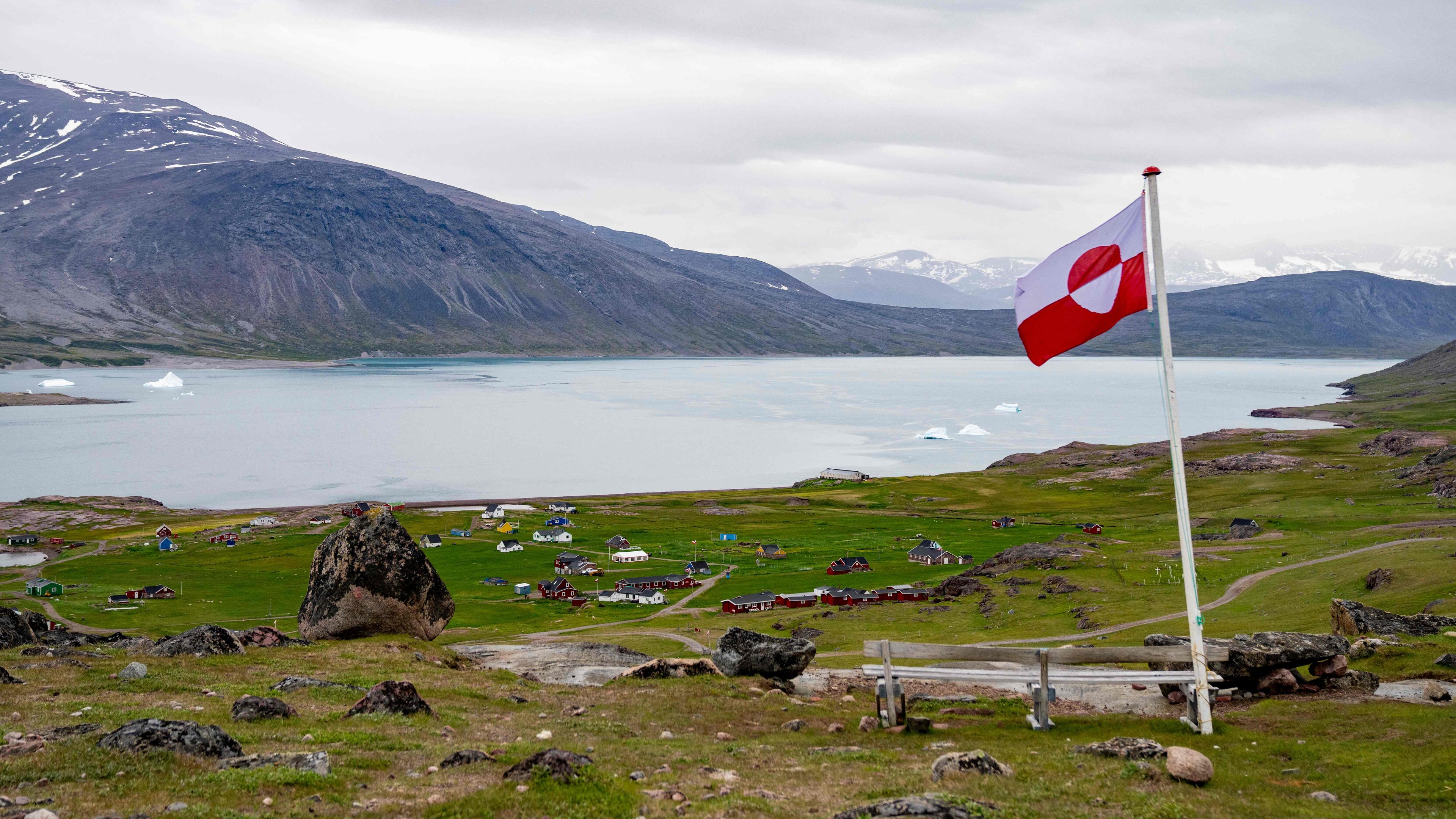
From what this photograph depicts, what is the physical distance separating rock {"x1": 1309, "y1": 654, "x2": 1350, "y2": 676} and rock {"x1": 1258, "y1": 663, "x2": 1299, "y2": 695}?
53cm

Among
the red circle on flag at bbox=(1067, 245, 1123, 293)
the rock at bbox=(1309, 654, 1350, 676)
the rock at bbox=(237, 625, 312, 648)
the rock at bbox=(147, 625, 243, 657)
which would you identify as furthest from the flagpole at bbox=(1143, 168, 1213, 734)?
the rock at bbox=(237, 625, 312, 648)

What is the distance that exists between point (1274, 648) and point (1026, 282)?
36.4 feet

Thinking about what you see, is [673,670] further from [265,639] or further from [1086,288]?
[1086,288]

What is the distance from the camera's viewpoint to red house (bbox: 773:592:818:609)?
8012 centimetres

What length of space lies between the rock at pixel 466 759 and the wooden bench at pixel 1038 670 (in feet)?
25.6

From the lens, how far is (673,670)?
2672 cm

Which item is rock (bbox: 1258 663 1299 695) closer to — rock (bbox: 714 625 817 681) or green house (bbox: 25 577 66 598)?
rock (bbox: 714 625 817 681)

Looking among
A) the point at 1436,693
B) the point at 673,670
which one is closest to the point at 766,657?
the point at 673,670

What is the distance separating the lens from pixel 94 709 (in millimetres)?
18203

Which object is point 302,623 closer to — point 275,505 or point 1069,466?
point 275,505

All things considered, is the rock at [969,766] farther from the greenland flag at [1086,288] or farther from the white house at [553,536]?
the white house at [553,536]

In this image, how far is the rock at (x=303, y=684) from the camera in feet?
72.8

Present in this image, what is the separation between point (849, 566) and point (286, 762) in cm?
8396

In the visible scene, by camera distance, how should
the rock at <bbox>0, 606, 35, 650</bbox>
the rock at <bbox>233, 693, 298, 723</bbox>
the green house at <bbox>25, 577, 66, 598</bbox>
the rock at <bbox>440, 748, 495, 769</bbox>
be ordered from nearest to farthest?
the rock at <bbox>440, 748, 495, 769</bbox>, the rock at <bbox>233, 693, 298, 723</bbox>, the rock at <bbox>0, 606, 35, 650</bbox>, the green house at <bbox>25, 577, 66, 598</bbox>
